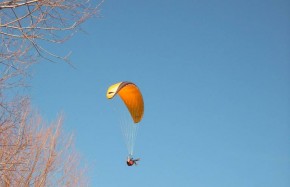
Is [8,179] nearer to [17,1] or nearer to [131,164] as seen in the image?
[131,164]

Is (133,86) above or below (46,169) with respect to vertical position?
above

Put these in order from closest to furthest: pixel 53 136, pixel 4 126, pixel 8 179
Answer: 1. pixel 4 126
2. pixel 8 179
3. pixel 53 136

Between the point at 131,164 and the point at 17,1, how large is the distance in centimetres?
764

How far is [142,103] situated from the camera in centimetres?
1242

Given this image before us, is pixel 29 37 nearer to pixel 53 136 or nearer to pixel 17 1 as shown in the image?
pixel 17 1

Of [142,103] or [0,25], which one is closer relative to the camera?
[0,25]

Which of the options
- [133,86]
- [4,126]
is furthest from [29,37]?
[133,86]

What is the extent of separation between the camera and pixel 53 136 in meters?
13.6

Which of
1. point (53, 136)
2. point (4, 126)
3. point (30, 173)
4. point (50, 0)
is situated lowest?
point (4, 126)

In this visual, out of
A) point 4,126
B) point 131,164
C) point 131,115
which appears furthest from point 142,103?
point 4,126


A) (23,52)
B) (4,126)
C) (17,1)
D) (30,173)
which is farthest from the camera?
(30,173)

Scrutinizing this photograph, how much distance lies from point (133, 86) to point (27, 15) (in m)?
7.02

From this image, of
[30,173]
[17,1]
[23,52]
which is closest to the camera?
[17,1]

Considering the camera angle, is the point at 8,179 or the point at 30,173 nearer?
the point at 8,179
